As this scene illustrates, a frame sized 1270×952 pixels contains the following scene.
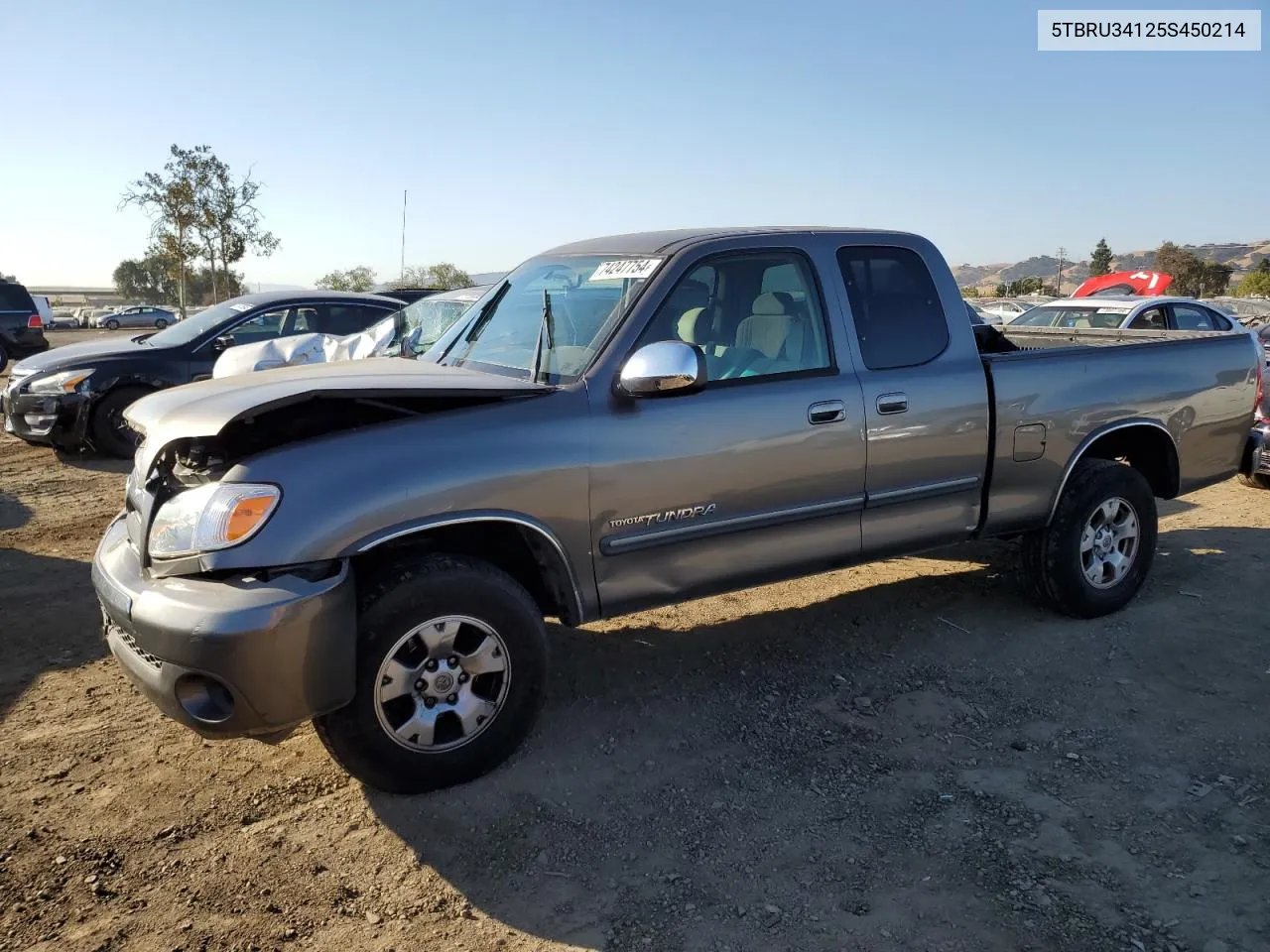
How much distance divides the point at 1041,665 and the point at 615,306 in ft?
8.57

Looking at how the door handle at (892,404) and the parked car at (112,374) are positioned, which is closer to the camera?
the door handle at (892,404)

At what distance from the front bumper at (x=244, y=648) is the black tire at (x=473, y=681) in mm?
93

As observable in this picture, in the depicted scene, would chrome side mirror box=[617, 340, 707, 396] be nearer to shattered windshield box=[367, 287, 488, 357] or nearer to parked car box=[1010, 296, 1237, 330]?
shattered windshield box=[367, 287, 488, 357]

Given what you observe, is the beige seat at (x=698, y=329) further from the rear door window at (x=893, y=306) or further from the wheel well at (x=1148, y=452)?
the wheel well at (x=1148, y=452)

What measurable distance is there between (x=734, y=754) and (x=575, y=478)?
123 centimetres

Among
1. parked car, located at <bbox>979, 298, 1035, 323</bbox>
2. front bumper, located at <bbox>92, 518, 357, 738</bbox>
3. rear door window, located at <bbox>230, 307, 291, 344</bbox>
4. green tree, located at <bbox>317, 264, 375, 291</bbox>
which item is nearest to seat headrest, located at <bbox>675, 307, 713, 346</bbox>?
front bumper, located at <bbox>92, 518, 357, 738</bbox>

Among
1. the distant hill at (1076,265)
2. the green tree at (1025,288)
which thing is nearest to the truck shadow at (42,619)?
the green tree at (1025,288)

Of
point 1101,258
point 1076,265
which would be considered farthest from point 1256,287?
point 1076,265

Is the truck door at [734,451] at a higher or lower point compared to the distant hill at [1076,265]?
lower

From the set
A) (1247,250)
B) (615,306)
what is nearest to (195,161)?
(615,306)

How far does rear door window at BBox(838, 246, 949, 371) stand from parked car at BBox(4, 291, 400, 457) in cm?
728

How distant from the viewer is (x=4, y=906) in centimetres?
276

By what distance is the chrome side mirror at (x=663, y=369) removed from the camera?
3.45 meters

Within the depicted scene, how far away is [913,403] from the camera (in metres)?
4.24
